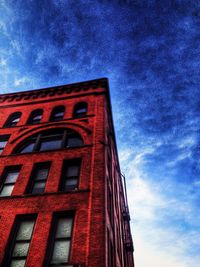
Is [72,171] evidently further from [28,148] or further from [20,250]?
[20,250]

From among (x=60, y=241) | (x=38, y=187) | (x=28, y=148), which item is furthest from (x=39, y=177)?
(x=60, y=241)

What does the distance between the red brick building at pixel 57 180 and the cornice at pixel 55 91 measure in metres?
0.09

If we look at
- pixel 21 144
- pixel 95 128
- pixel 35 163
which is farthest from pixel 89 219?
pixel 21 144

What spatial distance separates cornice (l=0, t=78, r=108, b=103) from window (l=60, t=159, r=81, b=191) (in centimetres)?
821

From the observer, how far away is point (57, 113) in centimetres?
1848

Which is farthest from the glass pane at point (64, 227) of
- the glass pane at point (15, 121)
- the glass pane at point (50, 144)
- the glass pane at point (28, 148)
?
the glass pane at point (15, 121)

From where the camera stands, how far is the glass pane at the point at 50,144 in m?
15.0

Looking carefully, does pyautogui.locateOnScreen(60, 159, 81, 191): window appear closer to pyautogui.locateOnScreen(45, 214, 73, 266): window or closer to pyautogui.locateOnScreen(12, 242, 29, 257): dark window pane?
pyautogui.locateOnScreen(45, 214, 73, 266): window

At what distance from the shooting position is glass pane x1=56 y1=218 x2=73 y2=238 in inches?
395

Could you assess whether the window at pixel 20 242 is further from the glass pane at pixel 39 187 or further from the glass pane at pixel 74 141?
the glass pane at pixel 74 141

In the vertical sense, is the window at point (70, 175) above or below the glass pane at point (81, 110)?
below

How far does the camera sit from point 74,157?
13.3 m

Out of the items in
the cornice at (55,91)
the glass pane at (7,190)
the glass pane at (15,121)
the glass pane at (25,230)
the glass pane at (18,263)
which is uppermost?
the cornice at (55,91)

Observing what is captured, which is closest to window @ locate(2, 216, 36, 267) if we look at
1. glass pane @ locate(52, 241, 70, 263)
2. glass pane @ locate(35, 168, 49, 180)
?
glass pane @ locate(52, 241, 70, 263)
